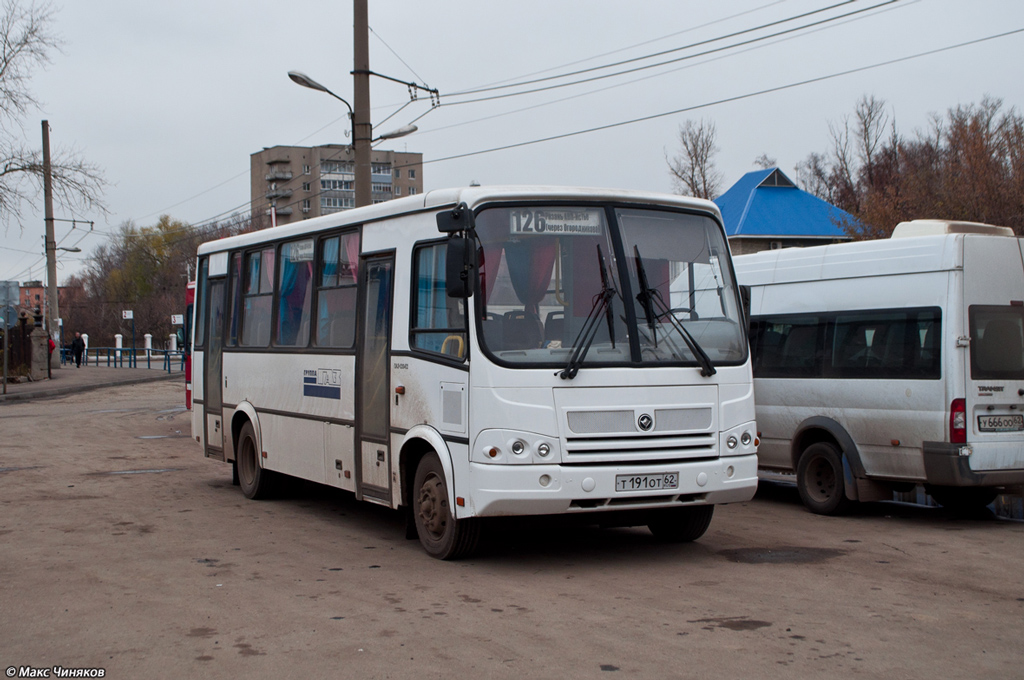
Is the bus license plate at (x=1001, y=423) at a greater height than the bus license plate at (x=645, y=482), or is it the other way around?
the bus license plate at (x=1001, y=423)

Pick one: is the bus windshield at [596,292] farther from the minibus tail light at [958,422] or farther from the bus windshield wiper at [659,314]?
the minibus tail light at [958,422]

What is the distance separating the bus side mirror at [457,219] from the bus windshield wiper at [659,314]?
4.49 feet

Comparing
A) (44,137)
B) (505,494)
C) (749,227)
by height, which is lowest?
(505,494)

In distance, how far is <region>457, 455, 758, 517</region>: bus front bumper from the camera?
25.3 ft

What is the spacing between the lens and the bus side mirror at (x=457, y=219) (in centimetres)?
800

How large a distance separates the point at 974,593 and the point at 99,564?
6425 mm

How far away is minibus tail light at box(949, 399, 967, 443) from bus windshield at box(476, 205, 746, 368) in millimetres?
2635

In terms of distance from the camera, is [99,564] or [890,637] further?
[99,564]

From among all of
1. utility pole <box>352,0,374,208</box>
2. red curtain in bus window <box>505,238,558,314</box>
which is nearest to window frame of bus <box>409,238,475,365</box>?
red curtain in bus window <box>505,238,558,314</box>

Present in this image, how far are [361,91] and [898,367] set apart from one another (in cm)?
1001

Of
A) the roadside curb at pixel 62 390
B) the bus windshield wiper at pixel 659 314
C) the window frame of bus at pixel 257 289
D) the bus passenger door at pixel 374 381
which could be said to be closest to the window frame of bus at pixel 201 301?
the window frame of bus at pixel 257 289

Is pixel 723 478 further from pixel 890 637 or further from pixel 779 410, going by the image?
pixel 779 410

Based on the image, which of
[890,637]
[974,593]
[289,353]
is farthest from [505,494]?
[289,353]

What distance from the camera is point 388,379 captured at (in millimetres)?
9164
